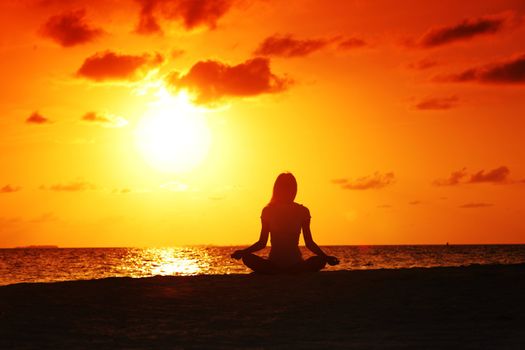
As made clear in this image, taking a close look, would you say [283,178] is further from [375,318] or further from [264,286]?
[375,318]

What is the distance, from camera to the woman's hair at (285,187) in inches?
666

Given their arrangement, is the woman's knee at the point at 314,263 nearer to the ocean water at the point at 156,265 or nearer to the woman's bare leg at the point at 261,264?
the woman's bare leg at the point at 261,264

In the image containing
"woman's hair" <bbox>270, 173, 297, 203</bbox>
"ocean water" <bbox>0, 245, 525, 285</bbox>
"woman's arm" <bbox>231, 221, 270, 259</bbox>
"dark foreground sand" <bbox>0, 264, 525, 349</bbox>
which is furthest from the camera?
"ocean water" <bbox>0, 245, 525, 285</bbox>

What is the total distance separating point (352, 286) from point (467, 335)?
4461 mm

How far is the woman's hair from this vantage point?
1691cm

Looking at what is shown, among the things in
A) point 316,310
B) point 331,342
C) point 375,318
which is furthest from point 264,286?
point 331,342

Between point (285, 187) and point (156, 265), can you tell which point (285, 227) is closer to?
point (285, 187)

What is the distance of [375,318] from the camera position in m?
11.4

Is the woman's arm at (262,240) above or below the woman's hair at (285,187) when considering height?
below

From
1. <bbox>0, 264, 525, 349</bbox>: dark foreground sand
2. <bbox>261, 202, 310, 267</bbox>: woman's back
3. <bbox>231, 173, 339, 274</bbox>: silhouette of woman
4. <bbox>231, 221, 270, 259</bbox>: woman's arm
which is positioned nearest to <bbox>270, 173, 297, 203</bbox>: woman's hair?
<bbox>231, 173, 339, 274</bbox>: silhouette of woman

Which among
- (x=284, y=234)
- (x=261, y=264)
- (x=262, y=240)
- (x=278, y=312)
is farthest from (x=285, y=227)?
(x=278, y=312)

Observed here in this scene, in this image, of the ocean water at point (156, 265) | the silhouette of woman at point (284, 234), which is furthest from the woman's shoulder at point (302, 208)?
the ocean water at point (156, 265)

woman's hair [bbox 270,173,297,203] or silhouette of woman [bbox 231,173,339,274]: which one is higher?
woman's hair [bbox 270,173,297,203]

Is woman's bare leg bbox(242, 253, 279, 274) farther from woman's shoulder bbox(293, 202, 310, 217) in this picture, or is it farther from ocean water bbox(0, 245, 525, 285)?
ocean water bbox(0, 245, 525, 285)
